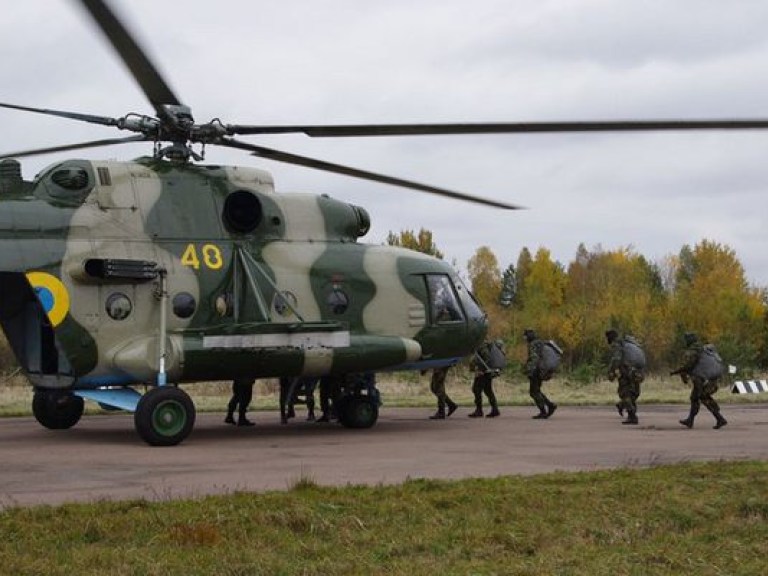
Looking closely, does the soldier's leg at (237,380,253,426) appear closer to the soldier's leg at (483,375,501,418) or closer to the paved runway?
the paved runway

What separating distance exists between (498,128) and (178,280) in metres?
5.82

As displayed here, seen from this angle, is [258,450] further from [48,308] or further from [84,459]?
[48,308]

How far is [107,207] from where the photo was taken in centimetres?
1441

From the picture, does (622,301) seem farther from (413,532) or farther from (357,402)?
(413,532)

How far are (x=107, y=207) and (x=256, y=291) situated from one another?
93.8 inches

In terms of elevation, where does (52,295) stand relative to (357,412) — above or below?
above

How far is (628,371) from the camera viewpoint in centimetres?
1719

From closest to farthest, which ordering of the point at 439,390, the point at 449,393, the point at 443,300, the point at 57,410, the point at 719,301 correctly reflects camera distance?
the point at 57,410 < the point at 443,300 < the point at 439,390 < the point at 449,393 < the point at 719,301

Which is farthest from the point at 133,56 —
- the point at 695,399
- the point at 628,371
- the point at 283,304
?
the point at 628,371

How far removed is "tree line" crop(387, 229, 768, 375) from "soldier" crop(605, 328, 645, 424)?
671 inches

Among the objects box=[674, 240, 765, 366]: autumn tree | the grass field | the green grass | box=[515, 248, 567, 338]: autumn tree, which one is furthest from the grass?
box=[515, 248, 567, 338]: autumn tree

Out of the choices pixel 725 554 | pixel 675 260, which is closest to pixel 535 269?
pixel 675 260

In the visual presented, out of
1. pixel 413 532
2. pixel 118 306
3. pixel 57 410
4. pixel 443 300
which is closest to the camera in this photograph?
pixel 413 532

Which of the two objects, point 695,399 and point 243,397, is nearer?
point 695,399
